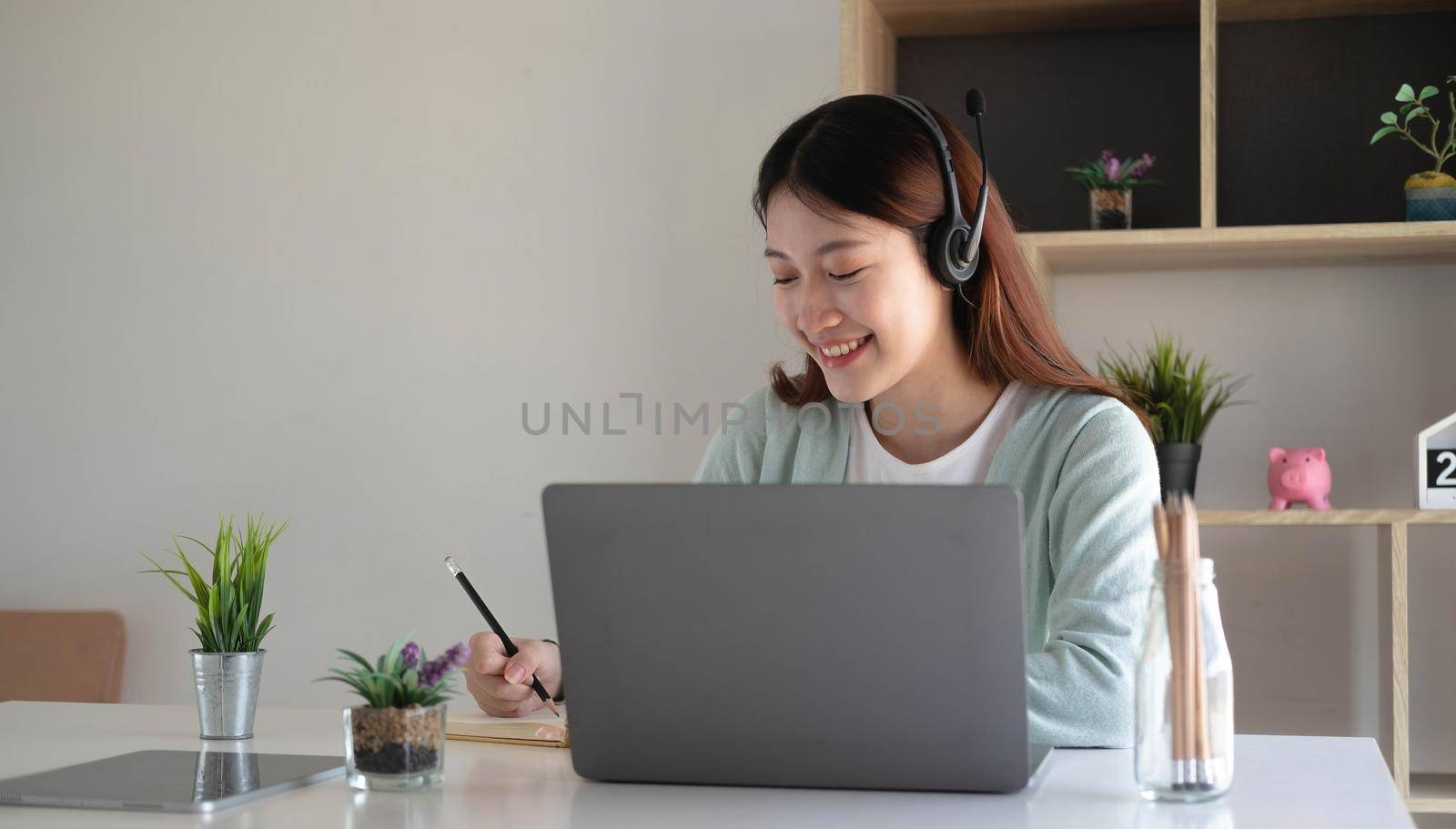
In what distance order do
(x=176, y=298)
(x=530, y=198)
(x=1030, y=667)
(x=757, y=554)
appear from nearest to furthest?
(x=757, y=554)
(x=1030, y=667)
(x=530, y=198)
(x=176, y=298)

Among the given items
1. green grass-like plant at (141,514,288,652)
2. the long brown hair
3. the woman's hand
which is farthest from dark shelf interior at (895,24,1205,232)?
green grass-like plant at (141,514,288,652)

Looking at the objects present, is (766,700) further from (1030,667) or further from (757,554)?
(1030,667)

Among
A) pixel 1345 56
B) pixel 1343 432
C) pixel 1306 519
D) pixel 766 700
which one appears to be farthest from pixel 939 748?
pixel 1345 56

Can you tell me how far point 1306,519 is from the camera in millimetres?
2119

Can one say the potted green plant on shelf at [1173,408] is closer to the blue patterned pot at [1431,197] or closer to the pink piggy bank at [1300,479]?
the pink piggy bank at [1300,479]

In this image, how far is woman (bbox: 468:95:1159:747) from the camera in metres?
1.39

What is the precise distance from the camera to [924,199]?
1.56m

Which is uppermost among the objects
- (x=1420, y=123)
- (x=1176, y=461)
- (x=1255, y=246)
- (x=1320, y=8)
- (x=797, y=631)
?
(x=1320, y=8)

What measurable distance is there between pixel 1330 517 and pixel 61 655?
2.43 meters

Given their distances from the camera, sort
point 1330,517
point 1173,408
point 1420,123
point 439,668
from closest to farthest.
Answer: point 439,668, point 1330,517, point 1173,408, point 1420,123

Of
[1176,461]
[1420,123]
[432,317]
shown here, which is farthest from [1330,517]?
[432,317]

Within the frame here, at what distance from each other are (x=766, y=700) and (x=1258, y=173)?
74.1 inches

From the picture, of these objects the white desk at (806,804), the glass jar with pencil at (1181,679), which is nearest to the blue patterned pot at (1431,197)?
the white desk at (806,804)

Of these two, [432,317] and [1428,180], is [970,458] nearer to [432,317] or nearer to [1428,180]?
[1428,180]
